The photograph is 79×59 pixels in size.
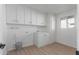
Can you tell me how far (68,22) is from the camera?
0.93 metres

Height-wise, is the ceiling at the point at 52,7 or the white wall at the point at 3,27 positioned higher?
the ceiling at the point at 52,7

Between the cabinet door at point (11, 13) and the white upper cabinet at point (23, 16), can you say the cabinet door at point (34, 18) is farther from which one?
the cabinet door at point (11, 13)

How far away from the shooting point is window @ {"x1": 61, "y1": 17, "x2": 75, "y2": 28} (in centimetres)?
90

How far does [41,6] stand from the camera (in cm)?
93

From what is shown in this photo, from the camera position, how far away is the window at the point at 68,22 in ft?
2.97

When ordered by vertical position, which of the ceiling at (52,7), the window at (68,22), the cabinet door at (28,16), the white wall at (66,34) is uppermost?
the ceiling at (52,7)

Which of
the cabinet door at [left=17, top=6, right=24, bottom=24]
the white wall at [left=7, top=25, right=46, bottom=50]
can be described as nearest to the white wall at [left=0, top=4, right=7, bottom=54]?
the white wall at [left=7, top=25, right=46, bottom=50]

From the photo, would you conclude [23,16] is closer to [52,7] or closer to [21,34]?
[21,34]

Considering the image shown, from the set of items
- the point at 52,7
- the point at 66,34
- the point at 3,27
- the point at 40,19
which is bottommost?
the point at 66,34

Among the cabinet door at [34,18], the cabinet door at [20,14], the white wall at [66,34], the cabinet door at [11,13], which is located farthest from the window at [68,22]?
the cabinet door at [11,13]

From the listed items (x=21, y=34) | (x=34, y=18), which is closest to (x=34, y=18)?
(x=34, y=18)

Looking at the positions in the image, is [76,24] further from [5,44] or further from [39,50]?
[5,44]
